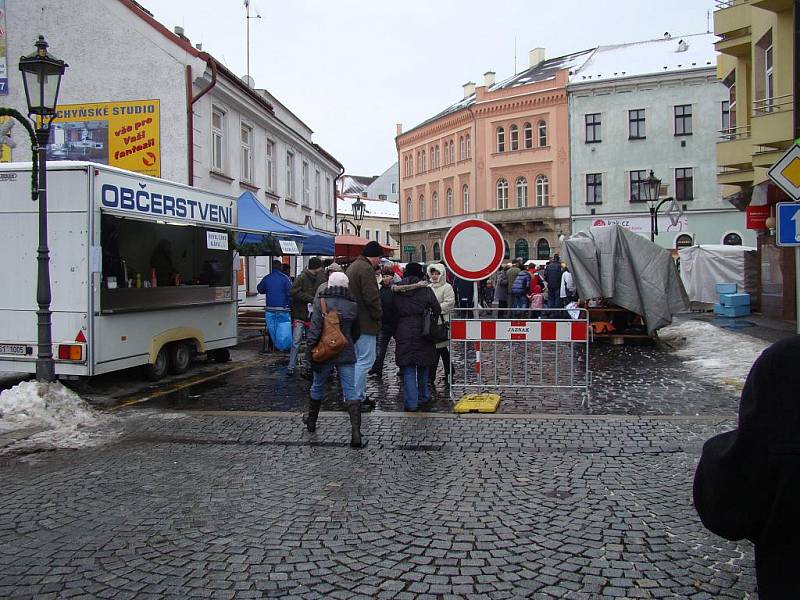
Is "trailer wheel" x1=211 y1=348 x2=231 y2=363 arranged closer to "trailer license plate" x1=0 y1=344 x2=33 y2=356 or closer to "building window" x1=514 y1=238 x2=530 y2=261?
"trailer license plate" x1=0 y1=344 x2=33 y2=356

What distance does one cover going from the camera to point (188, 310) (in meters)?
11.8

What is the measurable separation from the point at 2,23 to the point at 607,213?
38359mm

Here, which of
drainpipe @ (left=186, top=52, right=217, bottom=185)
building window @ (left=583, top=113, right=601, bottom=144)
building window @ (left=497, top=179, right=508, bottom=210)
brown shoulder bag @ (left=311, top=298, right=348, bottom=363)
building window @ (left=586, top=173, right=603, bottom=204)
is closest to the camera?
brown shoulder bag @ (left=311, top=298, right=348, bottom=363)

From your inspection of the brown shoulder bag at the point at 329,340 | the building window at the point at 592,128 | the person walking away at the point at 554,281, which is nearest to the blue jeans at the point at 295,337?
the brown shoulder bag at the point at 329,340

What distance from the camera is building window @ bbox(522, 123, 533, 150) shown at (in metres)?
52.1

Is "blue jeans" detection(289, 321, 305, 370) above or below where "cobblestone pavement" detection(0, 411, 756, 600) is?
above

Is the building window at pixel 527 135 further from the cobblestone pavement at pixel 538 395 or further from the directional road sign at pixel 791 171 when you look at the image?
the directional road sign at pixel 791 171

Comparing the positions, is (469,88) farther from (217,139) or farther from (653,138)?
(217,139)

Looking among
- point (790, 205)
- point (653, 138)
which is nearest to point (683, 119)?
point (653, 138)

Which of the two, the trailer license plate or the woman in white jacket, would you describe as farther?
the woman in white jacket

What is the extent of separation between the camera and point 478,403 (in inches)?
339

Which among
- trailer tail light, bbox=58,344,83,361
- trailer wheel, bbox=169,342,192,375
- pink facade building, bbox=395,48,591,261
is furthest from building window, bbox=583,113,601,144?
trailer tail light, bbox=58,344,83,361

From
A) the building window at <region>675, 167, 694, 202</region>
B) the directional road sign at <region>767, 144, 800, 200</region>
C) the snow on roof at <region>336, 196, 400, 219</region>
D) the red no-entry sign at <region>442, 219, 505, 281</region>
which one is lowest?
the red no-entry sign at <region>442, 219, 505, 281</region>

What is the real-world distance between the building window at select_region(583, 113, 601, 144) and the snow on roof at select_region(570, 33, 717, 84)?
8.06 feet
